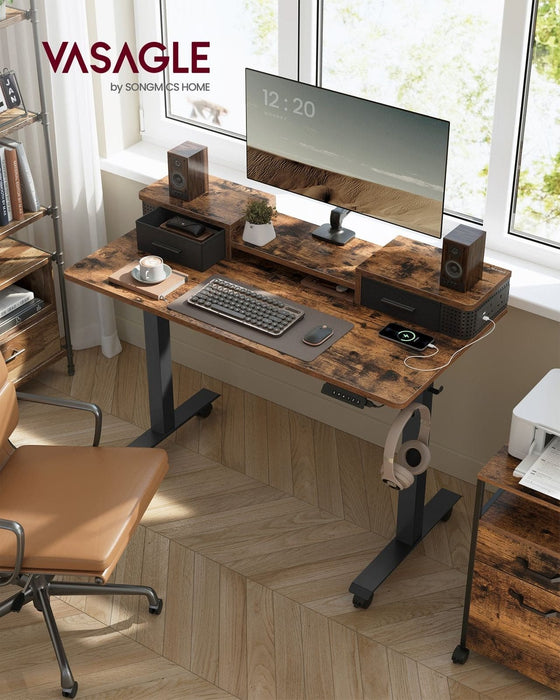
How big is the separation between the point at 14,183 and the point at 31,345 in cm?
67

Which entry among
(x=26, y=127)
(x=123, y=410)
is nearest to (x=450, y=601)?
(x=123, y=410)

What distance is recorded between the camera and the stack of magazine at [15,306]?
4051mm

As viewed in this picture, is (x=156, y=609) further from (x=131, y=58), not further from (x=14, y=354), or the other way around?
(x=131, y=58)

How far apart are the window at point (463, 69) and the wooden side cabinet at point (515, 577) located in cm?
97

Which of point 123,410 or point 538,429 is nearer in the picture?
point 538,429

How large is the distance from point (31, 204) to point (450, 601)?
2.12 m

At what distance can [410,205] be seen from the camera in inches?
127

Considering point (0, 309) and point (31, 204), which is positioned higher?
point (31, 204)

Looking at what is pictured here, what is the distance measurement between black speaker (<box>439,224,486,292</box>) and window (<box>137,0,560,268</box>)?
476mm

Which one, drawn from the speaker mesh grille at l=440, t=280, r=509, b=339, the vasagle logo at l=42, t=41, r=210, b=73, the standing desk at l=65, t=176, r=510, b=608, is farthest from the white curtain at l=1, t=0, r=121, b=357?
the speaker mesh grille at l=440, t=280, r=509, b=339

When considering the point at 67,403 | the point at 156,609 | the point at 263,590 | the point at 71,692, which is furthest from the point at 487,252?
the point at 71,692

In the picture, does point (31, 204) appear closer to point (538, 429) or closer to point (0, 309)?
point (0, 309)

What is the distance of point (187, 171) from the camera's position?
11.7 ft

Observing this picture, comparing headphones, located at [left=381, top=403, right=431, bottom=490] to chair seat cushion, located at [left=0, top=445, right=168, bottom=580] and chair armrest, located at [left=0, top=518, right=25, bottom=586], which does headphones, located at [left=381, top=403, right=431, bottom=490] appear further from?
chair armrest, located at [left=0, top=518, right=25, bottom=586]
